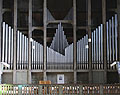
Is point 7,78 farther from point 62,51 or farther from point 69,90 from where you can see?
point 69,90

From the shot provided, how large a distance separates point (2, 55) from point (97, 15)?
983 centimetres

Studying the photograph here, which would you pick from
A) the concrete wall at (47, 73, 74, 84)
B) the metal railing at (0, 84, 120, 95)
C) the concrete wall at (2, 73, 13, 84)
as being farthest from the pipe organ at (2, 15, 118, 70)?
the metal railing at (0, 84, 120, 95)

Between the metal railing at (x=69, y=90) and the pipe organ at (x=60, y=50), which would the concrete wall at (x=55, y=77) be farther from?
the metal railing at (x=69, y=90)

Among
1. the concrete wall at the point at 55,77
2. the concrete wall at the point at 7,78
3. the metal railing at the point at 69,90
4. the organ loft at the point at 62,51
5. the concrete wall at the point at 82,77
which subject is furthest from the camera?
the concrete wall at the point at 82,77

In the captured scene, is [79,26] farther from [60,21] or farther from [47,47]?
[47,47]

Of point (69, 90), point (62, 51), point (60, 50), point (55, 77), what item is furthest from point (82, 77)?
point (69, 90)

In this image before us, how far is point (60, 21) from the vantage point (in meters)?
Result: 26.0

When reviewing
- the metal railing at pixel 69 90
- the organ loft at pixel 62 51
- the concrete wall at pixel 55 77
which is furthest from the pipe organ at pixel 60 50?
the metal railing at pixel 69 90

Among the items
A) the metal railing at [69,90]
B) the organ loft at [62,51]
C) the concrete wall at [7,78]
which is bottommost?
the metal railing at [69,90]

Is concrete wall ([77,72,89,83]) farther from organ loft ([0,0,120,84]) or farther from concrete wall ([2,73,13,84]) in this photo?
concrete wall ([2,73,13,84])

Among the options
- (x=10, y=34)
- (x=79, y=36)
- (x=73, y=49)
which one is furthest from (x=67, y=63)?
(x=10, y=34)

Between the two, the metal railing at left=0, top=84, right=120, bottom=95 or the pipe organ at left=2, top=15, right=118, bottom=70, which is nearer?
the metal railing at left=0, top=84, right=120, bottom=95

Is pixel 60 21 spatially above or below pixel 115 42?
above

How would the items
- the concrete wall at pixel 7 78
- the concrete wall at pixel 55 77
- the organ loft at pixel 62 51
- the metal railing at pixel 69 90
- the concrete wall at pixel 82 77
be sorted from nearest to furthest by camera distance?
the metal railing at pixel 69 90, the organ loft at pixel 62 51, the concrete wall at pixel 7 78, the concrete wall at pixel 55 77, the concrete wall at pixel 82 77
